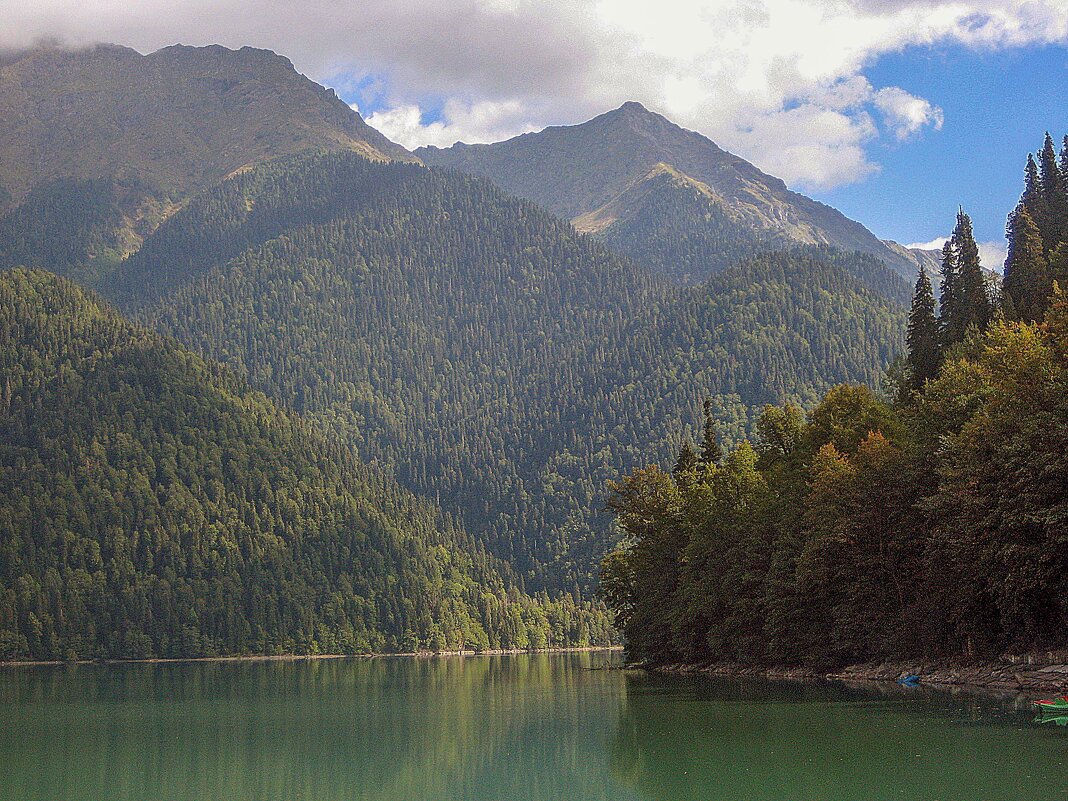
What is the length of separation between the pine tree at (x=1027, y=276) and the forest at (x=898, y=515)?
28 cm

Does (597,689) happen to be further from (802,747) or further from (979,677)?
(802,747)

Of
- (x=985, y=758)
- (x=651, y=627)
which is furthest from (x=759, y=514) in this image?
(x=985, y=758)

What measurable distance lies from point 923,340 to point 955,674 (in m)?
60.5

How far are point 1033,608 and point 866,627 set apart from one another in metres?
19.0

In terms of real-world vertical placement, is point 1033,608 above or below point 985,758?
above

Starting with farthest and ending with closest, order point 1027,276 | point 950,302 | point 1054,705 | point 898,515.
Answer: point 950,302 → point 1027,276 → point 898,515 → point 1054,705

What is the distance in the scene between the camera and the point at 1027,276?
110 metres

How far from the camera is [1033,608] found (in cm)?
6106

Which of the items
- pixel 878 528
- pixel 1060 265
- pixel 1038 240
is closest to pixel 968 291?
pixel 1038 240

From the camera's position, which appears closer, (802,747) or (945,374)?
(802,747)

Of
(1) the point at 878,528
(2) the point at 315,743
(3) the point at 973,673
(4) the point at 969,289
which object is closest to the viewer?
(2) the point at 315,743

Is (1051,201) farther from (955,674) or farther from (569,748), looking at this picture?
(569,748)

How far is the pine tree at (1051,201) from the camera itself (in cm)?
12088

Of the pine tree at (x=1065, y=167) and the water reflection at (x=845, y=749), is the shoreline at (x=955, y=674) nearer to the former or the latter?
the water reflection at (x=845, y=749)
